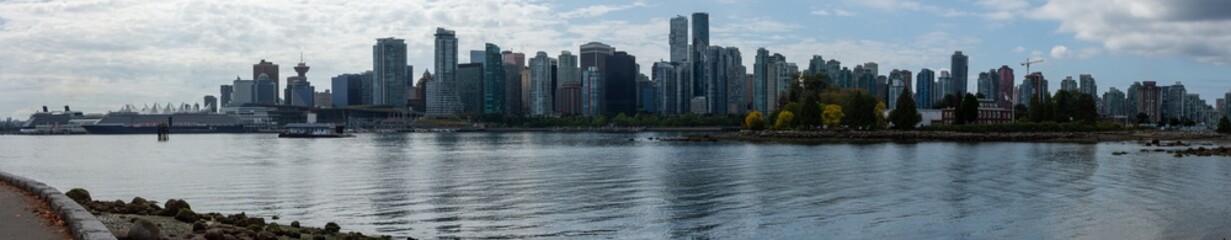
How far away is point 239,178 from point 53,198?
34.1 meters

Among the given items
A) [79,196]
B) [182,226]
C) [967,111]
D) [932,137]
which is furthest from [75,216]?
[967,111]

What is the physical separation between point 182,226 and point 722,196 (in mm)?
23811

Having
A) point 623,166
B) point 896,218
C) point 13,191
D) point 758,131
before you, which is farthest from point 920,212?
point 758,131

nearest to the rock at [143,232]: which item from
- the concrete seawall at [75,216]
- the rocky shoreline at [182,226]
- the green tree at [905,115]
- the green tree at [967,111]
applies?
the rocky shoreline at [182,226]

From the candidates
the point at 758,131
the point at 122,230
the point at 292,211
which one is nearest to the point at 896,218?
the point at 292,211

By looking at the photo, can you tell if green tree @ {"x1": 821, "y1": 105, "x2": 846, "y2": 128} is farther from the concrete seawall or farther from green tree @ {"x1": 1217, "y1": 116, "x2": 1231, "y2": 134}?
the concrete seawall

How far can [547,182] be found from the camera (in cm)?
5106

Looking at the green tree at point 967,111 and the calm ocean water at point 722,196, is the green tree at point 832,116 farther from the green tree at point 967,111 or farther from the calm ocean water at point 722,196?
the calm ocean water at point 722,196

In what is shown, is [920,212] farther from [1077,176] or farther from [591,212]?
[1077,176]

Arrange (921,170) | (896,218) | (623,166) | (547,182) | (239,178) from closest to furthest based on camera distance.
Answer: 1. (896,218)
2. (547,182)
3. (239,178)
4. (921,170)
5. (623,166)

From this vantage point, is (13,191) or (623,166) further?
(623,166)

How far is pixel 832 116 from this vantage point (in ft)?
520

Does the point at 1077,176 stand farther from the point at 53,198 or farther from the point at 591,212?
the point at 53,198

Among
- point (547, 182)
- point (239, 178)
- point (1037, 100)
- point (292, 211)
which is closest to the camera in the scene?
point (292, 211)
